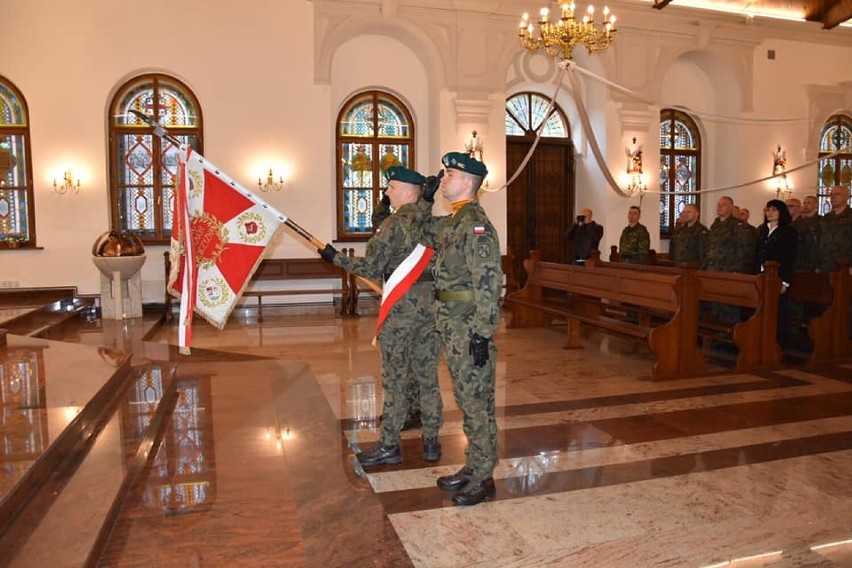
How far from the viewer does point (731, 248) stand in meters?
7.20

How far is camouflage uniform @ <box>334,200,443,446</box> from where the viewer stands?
11.7 feet

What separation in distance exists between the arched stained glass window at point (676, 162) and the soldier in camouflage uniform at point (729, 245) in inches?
199

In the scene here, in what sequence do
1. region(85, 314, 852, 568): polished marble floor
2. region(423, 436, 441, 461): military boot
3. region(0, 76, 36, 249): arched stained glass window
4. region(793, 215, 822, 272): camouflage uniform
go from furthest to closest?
region(0, 76, 36, 249): arched stained glass window → region(793, 215, 822, 272): camouflage uniform → region(423, 436, 441, 461): military boot → region(85, 314, 852, 568): polished marble floor

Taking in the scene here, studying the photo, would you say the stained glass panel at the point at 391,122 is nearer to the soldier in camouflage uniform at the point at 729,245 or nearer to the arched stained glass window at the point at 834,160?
the soldier in camouflage uniform at the point at 729,245

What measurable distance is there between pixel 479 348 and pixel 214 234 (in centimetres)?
187

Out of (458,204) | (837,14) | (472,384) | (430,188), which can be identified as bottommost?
(472,384)

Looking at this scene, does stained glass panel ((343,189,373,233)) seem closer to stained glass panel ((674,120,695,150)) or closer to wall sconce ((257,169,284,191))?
wall sconce ((257,169,284,191))

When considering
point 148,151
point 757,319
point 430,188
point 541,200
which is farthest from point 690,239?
point 148,151

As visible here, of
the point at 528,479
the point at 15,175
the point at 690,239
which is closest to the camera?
the point at 528,479

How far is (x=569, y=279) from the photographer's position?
7.47m

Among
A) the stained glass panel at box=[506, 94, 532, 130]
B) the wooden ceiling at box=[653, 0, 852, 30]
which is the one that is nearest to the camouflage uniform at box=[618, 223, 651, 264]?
the stained glass panel at box=[506, 94, 532, 130]

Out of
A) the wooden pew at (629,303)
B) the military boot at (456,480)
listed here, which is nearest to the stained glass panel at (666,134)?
the wooden pew at (629,303)

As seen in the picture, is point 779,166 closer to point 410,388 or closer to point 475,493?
point 410,388

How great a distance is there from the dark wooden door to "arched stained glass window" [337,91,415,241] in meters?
2.05
